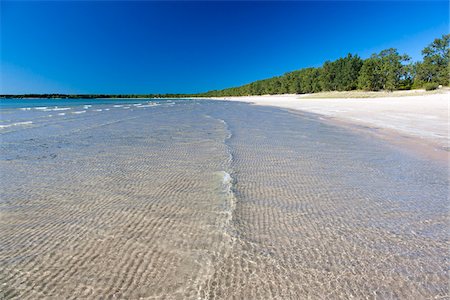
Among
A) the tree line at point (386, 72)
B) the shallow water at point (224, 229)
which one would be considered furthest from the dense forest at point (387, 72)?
the shallow water at point (224, 229)

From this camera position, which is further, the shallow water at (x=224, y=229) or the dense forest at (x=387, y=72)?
the dense forest at (x=387, y=72)

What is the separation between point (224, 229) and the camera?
3119 mm

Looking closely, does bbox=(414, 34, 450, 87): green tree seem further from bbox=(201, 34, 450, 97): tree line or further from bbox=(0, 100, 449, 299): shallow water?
bbox=(0, 100, 449, 299): shallow water

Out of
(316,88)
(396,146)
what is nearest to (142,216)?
(396,146)

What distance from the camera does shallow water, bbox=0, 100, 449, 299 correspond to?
224cm

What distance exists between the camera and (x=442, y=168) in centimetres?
589

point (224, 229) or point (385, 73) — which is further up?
point (385, 73)

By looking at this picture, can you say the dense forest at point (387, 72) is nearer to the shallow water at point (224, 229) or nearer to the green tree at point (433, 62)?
the green tree at point (433, 62)

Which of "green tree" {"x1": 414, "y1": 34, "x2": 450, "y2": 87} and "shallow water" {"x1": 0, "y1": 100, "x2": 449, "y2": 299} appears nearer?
"shallow water" {"x1": 0, "y1": 100, "x2": 449, "y2": 299}

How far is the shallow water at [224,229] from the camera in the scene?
224 centimetres

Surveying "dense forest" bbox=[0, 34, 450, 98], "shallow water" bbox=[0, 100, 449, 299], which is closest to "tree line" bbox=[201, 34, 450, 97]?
"dense forest" bbox=[0, 34, 450, 98]

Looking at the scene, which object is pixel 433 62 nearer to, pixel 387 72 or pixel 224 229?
pixel 387 72

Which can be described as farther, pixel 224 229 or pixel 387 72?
pixel 387 72

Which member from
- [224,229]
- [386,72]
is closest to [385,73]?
[386,72]
